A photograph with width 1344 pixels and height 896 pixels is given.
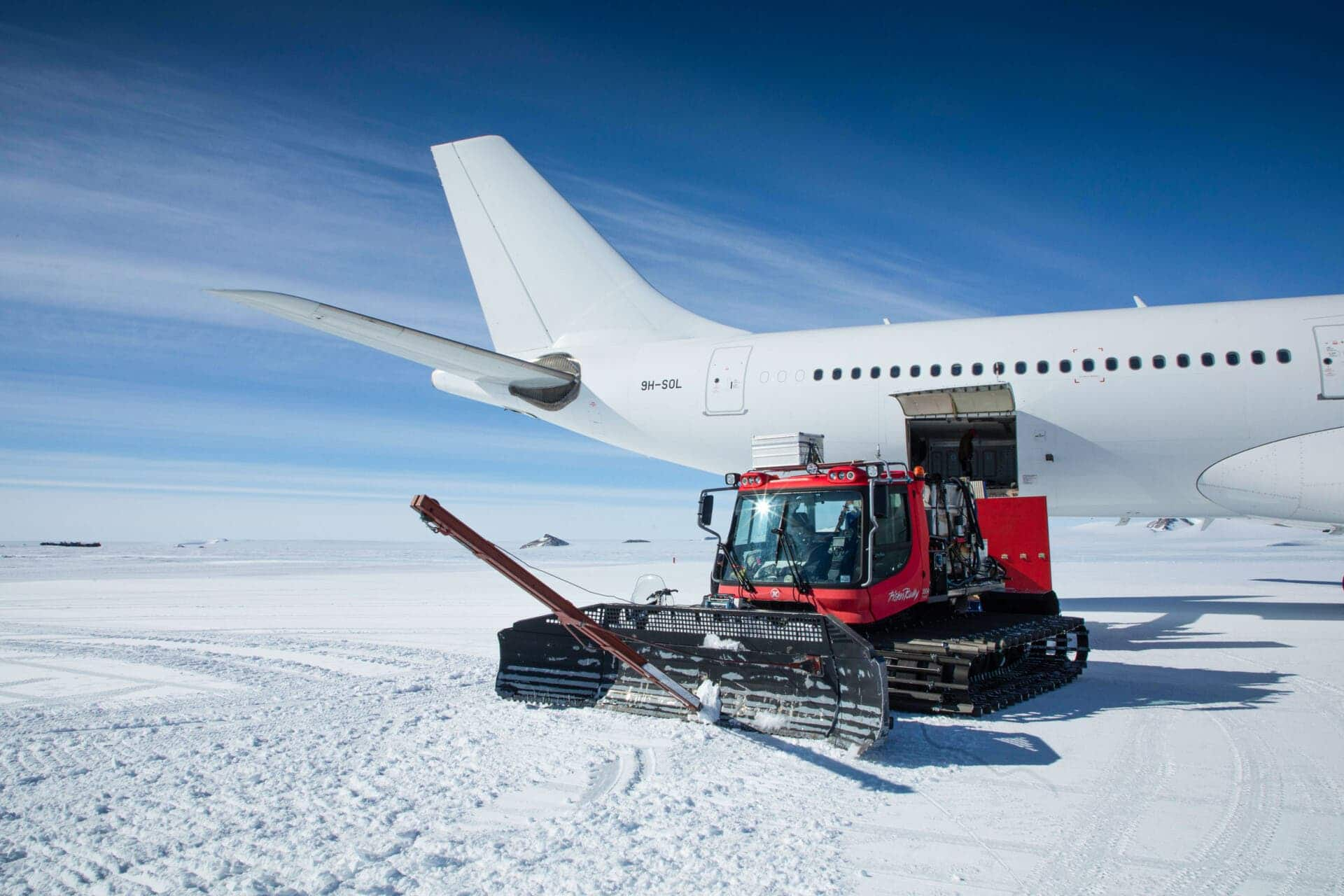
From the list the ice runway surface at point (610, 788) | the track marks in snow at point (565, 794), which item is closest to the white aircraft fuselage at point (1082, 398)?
the ice runway surface at point (610, 788)

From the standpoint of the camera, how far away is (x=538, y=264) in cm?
1580

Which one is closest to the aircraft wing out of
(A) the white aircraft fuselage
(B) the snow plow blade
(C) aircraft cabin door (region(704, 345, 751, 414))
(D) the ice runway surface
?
(A) the white aircraft fuselage

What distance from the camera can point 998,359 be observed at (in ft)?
40.4

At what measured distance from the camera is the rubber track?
538 cm

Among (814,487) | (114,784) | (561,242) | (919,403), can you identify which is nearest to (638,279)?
(561,242)

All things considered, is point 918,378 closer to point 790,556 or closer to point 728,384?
point 728,384

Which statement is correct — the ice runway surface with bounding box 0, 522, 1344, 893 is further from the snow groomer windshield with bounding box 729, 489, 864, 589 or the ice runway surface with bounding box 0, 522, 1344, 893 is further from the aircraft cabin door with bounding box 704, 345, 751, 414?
the aircraft cabin door with bounding box 704, 345, 751, 414

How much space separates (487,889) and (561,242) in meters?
14.2

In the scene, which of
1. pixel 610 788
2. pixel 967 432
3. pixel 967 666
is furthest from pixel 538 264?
pixel 610 788

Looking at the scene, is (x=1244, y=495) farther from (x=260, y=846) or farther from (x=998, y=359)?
(x=260, y=846)

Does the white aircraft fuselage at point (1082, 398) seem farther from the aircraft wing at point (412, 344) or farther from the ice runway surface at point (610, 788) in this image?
the ice runway surface at point (610, 788)

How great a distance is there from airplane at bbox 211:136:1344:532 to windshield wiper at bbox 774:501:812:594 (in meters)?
6.53

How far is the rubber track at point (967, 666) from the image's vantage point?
5.38 meters

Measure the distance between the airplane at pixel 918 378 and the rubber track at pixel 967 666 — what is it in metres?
4.96
